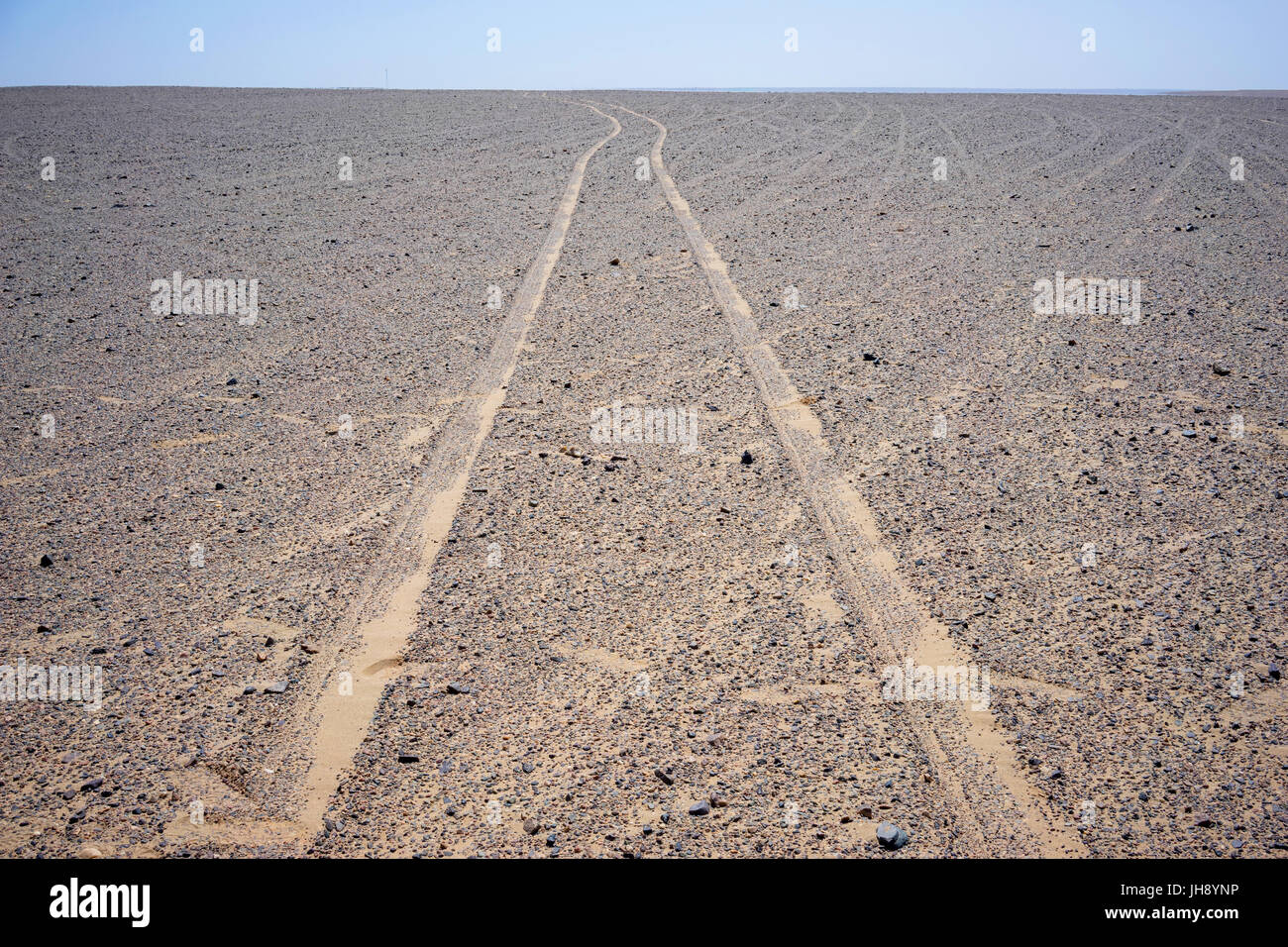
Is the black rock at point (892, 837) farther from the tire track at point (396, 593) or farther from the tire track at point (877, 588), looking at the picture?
the tire track at point (396, 593)

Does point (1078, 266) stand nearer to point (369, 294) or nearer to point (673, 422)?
point (673, 422)

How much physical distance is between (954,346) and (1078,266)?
11.0ft

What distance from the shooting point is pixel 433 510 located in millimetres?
5105

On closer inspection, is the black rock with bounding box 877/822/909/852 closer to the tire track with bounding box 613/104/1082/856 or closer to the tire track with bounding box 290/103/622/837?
the tire track with bounding box 613/104/1082/856

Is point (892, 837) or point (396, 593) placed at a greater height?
point (396, 593)

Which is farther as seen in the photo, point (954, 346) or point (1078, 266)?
point (1078, 266)

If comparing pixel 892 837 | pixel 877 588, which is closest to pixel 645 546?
pixel 877 588

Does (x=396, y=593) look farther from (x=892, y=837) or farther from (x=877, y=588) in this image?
(x=892, y=837)

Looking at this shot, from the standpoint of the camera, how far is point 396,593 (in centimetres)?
433

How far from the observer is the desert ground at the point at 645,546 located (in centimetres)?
315

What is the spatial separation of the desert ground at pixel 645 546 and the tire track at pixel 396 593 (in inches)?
0.9

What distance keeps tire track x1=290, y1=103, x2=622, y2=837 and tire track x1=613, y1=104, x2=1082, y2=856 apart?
2102mm

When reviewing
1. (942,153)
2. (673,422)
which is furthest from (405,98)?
(673,422)

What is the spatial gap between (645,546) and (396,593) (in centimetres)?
132
